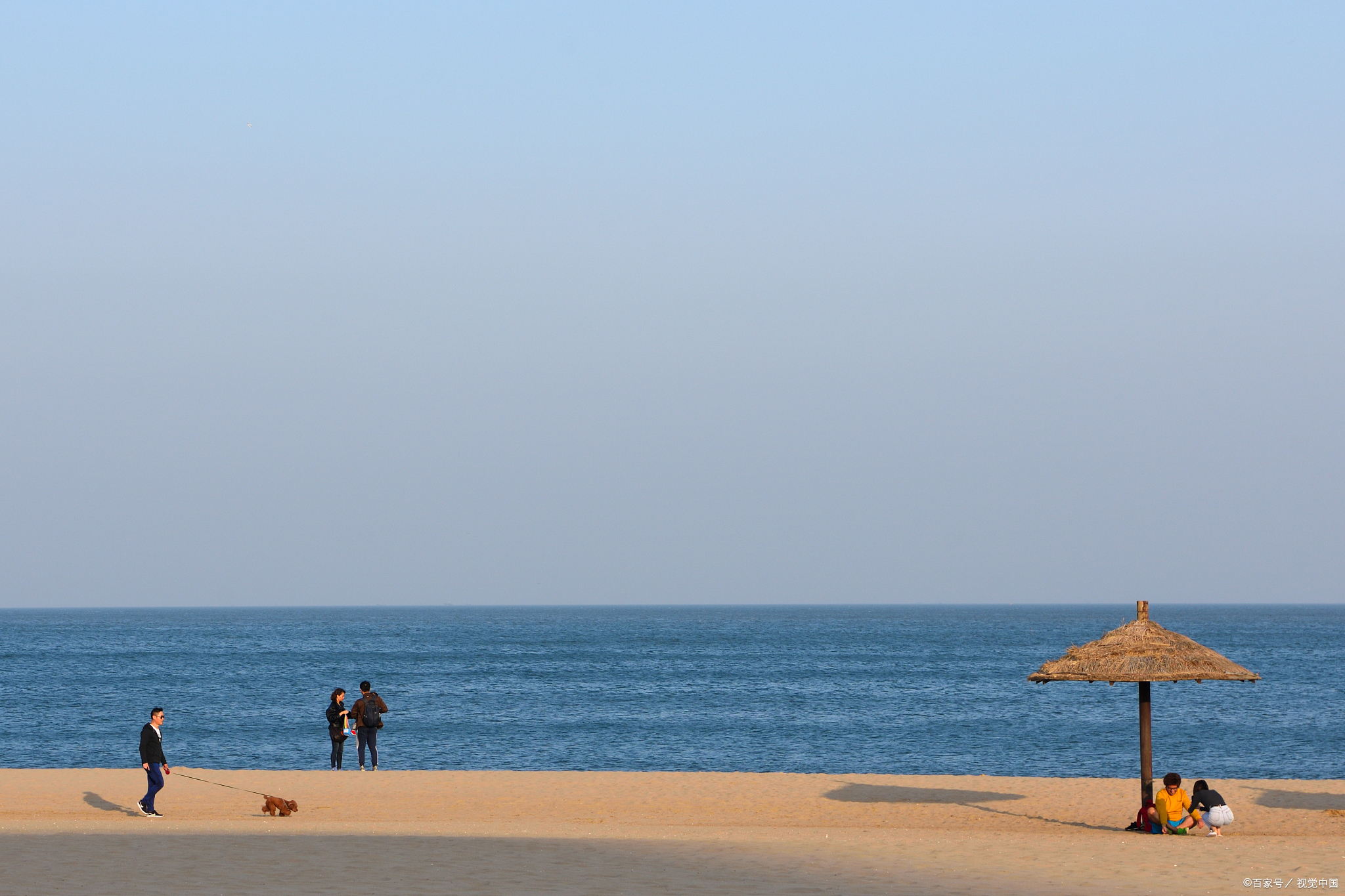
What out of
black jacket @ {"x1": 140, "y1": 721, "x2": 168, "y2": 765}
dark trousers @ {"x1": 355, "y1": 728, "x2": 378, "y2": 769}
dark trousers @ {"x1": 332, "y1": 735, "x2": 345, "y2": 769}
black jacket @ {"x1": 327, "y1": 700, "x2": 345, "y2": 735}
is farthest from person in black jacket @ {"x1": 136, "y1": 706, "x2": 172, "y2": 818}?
dark trousers @ {"x1": 332, "y1": 735, "x2": 345, "y2": 769}

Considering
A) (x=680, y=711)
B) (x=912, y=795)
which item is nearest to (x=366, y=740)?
(x=912, y=795)

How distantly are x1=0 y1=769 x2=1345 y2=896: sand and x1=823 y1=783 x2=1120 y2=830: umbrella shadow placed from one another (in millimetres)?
79

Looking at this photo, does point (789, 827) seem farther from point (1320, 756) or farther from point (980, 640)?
point (980, 640)

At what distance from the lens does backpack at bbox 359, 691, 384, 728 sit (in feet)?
74.4

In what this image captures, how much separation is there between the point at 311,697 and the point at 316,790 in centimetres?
3369

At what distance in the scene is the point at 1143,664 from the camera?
55.3 ft

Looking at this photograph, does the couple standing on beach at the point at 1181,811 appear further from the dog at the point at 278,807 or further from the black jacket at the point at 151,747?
the black jacket at the point at 151,747

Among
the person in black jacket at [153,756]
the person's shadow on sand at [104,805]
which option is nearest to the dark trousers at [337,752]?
the person's shadow on sand at [104,805]

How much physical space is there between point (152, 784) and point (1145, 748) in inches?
550

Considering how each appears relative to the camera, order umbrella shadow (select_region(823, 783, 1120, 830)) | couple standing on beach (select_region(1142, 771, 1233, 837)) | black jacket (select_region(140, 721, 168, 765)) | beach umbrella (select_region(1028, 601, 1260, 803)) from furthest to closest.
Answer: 1. umbrella shadow (select_region(823, 783, 1120, 830))
2. black jacket (select_region(140, 721, 168, 765))
3. beach umbrella (select_region(1028, 601, 1260, 803))
4. couple standing on beach (select_region(1142, 771, 1233, 837))

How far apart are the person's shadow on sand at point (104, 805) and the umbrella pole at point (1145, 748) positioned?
47.4 feet

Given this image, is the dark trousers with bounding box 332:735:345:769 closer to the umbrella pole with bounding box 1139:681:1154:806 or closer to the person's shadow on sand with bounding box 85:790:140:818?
the person's shadow on sand with bounding box 85:790:140:818

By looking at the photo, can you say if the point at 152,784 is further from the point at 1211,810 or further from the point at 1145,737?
the point at 1211,810

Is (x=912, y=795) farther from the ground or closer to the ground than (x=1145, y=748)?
closer to the ground
